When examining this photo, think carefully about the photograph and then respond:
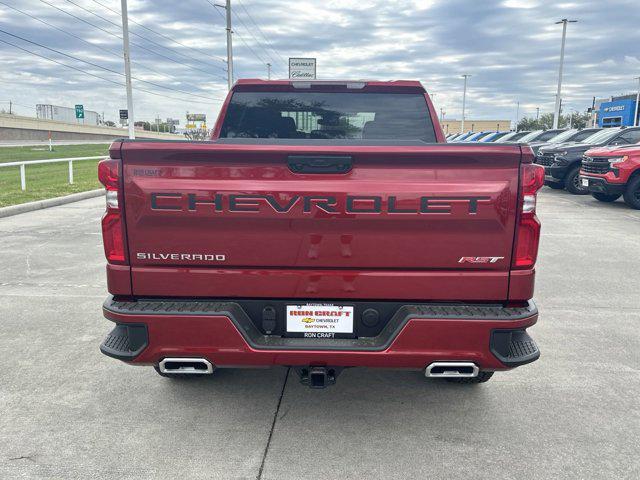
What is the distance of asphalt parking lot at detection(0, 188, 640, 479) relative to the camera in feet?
9.43

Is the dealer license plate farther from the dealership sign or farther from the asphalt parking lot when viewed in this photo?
the dealership sign

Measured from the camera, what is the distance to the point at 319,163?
2.70m

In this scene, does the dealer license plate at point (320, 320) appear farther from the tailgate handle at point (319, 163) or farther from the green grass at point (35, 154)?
the green grass at point (35, 154)

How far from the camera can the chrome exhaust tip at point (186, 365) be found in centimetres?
288

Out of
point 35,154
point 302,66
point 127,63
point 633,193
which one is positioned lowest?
point 35,154

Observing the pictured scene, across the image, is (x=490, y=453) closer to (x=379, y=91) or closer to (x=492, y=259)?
(x=492, y=259)

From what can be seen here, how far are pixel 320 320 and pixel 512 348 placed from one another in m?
1.01

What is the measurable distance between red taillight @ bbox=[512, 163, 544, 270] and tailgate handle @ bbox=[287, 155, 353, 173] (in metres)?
0.85

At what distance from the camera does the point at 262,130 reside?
169 inches

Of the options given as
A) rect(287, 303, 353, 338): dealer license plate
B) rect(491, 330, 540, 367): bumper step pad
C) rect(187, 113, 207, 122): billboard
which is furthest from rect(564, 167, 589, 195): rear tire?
rect(187, 113, 207, 122): billboard

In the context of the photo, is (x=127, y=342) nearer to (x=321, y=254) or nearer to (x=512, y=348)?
(x=321, y=254)

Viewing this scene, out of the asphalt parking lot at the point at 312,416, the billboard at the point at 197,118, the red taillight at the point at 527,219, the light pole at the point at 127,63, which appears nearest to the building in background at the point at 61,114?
the billboard at the point at 197,118

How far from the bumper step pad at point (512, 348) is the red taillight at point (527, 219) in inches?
14.0

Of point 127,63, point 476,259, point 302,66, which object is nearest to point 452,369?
point 476,259
